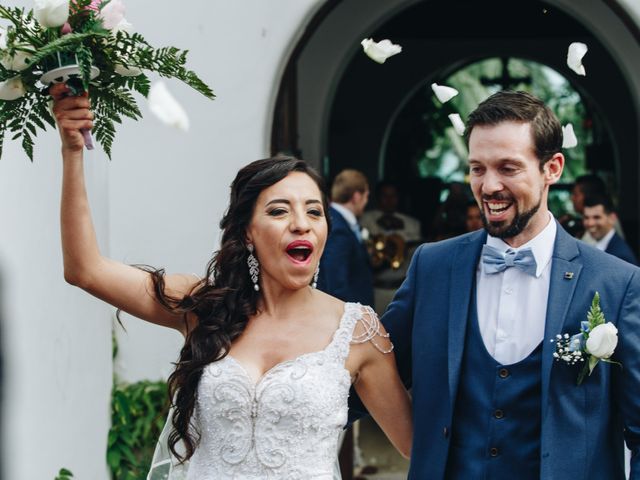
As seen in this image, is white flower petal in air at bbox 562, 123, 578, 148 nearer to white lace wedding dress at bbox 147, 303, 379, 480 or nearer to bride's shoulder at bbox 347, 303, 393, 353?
bride's shoulder at bbox 347, 303, 393, 353

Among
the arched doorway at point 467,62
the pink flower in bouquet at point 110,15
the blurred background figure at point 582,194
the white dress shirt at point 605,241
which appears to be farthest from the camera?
the arched doorway at point 467,62

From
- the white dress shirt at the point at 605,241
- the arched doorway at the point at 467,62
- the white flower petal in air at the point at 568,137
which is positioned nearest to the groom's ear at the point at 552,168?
the white flower petal in air at the point at 568,137

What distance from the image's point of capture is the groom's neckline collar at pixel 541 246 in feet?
11.9

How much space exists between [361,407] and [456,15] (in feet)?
39.2

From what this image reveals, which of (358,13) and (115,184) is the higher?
(358,13)

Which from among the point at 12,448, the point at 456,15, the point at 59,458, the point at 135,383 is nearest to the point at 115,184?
the point at 135,383

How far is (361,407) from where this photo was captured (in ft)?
12.9

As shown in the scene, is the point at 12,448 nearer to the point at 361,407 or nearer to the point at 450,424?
the point at 361,407

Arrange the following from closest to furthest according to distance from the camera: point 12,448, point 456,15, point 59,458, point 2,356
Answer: point 2,356
point 12,448
point 59,458
point 456,15

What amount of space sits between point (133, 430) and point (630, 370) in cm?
375

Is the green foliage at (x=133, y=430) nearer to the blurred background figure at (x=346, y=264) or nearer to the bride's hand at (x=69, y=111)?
the blurred background figure at (x=346, y=264)

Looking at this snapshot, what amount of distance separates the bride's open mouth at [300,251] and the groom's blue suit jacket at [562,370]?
15.1 inches

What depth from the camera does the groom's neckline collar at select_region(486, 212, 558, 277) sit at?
361 cm

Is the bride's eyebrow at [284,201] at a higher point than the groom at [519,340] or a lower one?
higher
